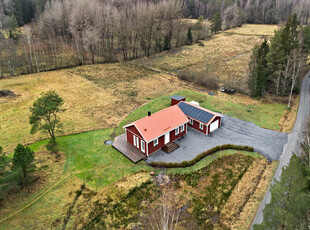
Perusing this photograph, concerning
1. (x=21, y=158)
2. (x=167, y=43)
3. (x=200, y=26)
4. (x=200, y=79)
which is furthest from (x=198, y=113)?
(x=200, y=26)

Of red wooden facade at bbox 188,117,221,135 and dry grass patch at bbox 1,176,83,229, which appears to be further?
red wooden facade at bbox 188,117,221,135

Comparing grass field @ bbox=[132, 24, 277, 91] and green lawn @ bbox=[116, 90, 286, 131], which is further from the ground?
grass field @ bbox=[132, 24, 277, 91]

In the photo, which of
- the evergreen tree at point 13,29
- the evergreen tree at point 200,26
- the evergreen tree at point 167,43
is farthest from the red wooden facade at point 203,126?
the evergreen tree at point 13,29

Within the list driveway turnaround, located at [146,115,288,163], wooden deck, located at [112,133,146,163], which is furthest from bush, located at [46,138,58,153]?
driveway turnaround, located at [146,115,288,163]

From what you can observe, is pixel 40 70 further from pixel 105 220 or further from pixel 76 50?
pixel 105 220

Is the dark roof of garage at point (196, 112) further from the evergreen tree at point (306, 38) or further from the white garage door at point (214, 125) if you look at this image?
the evergreen tree at point (306, 38)

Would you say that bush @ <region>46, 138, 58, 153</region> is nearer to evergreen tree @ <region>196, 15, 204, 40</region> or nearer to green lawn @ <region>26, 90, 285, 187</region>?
green lawn @ <region>26, 90, 285, 187</region>
